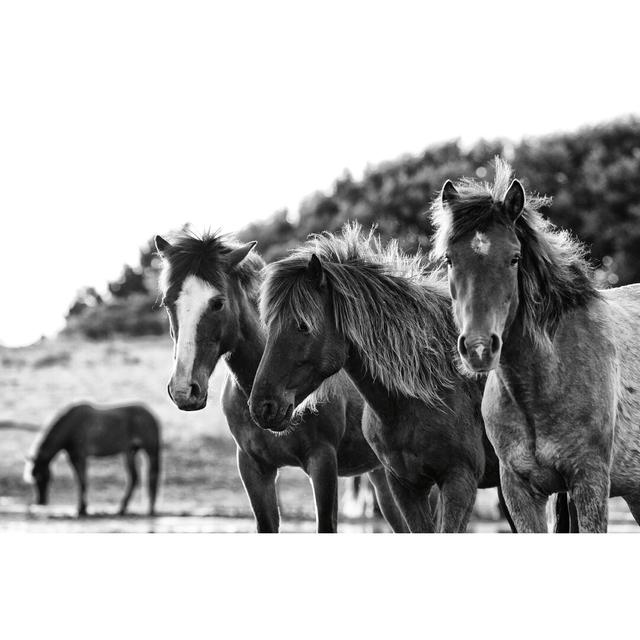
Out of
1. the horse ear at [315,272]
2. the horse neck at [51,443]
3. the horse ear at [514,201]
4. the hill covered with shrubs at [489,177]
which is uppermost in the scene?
the hill covered with shrubs at [489,177]

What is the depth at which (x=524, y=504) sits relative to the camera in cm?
421

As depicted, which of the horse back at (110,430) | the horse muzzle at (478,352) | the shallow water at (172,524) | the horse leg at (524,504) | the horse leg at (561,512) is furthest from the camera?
the horse back at (110,430)

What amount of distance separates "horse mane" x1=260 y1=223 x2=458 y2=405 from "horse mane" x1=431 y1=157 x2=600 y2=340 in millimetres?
725

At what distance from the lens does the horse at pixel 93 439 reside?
16.9 m

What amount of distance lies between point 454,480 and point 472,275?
1.35 meters

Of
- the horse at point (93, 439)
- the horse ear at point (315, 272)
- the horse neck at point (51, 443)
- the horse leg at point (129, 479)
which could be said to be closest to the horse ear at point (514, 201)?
→ the horse ear at point (315, 272)

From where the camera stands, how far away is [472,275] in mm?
3928

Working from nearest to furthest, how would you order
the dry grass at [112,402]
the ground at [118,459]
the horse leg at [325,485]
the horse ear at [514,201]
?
the horse ear at [514,201] < the horse leg at [325,485] < the ground at [118,459] < the dry grass at [112,402]

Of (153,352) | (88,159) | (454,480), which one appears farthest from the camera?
(153,352)

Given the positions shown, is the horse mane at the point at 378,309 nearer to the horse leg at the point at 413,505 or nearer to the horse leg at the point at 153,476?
the horse leg at the point at 413,505

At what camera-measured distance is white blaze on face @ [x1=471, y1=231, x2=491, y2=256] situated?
397cm

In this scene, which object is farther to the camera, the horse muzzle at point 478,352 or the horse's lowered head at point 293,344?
the horse's lowered head at point 293,344
